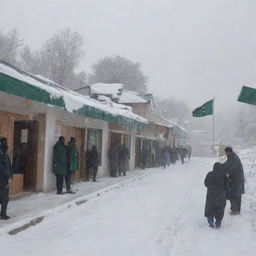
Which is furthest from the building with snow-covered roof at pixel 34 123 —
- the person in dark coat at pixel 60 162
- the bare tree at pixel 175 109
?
the bare tree at pixel 175 109

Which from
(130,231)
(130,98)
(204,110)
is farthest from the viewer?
(130,98)

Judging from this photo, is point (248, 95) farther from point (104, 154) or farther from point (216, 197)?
point (104, 154)

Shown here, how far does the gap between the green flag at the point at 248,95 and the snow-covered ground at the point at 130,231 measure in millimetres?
2857

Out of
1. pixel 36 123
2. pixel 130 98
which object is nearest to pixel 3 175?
pixel 36 123

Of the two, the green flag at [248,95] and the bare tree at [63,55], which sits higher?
the bare tree at [63,55]

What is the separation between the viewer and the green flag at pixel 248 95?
12.2 meters

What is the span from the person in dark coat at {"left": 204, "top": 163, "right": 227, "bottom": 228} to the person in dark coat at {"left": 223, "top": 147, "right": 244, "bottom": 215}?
1294 mm

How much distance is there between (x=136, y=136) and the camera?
28.3 meters

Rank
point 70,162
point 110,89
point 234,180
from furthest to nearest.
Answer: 1. point 110,89
2. point 70,162
3. point 234,180

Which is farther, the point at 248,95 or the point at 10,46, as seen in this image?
the point at 10,46

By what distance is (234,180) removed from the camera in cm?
1075

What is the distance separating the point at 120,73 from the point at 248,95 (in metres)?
73.3

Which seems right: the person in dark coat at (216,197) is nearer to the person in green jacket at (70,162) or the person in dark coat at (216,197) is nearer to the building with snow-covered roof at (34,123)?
the building with snow-covered roof at (34,123)

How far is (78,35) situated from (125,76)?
17.2m
